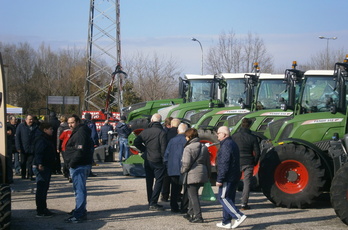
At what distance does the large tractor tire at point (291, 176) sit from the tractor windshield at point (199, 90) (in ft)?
34.0

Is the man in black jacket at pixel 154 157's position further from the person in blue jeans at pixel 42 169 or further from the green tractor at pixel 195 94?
the green tractor at pixel 195 94

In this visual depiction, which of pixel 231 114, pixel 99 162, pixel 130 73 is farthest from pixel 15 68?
pixel 231 114

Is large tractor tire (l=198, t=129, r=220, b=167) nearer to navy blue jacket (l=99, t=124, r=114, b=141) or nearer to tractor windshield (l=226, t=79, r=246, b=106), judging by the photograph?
tractor windshield (l=226, t=79, r=246, b=106)

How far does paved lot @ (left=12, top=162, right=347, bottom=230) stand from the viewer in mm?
9539

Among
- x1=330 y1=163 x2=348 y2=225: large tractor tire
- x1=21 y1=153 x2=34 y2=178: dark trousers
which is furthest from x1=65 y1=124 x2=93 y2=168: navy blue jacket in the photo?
x1=21 y1=153 x2=34 y2=178: dark trousers

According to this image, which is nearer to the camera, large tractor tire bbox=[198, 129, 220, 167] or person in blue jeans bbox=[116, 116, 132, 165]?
large tractor tire bbox=[198, 129, 220, 167]

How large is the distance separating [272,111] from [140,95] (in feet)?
113

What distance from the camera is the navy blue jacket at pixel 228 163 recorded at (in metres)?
9.25

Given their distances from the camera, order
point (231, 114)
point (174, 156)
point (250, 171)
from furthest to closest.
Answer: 1. point (231, 114)
2. point (250, 171)
3. point (174, 156)

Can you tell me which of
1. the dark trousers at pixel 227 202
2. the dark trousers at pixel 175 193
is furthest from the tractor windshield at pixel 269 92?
the dark trousers at pixel 227 202

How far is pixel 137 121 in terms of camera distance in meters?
21.4

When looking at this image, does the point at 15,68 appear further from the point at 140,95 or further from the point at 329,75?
the point at 329,75

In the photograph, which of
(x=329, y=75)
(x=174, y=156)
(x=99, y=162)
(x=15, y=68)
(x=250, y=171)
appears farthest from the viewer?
(x=15, y=68)

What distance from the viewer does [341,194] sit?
915 centimetres
